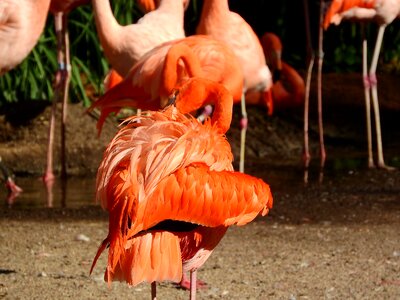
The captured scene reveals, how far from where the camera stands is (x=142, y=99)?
303 inches

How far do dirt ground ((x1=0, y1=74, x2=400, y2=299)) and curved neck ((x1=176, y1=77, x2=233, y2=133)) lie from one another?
2.65 ft

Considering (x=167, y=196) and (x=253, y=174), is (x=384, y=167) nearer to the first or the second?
(x=253, y=174)

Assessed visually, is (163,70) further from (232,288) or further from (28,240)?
(232,288)

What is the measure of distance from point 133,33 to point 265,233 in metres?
2.37

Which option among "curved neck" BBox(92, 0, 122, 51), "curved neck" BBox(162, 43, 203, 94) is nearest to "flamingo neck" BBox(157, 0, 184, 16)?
"curved neck" BBox(92, 0, 122, 51)

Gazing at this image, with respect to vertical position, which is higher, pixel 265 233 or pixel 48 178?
pixel 265 233

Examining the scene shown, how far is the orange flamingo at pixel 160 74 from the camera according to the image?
293 inches

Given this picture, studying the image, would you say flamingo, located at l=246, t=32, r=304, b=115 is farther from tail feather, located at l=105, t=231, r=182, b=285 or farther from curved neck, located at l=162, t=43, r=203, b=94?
tail feather, located at l=105, t=231, r=182, b=285

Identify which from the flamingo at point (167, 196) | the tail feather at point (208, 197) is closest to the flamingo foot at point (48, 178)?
the flamingo at point (167, 196)

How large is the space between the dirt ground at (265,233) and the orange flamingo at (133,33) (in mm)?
1229

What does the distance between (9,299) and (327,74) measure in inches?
307

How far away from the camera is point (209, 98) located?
5043 mm

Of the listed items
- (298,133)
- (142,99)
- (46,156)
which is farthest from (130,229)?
(298,133)

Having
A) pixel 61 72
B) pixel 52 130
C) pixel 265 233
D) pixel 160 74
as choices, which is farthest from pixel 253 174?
pixel 265 233
